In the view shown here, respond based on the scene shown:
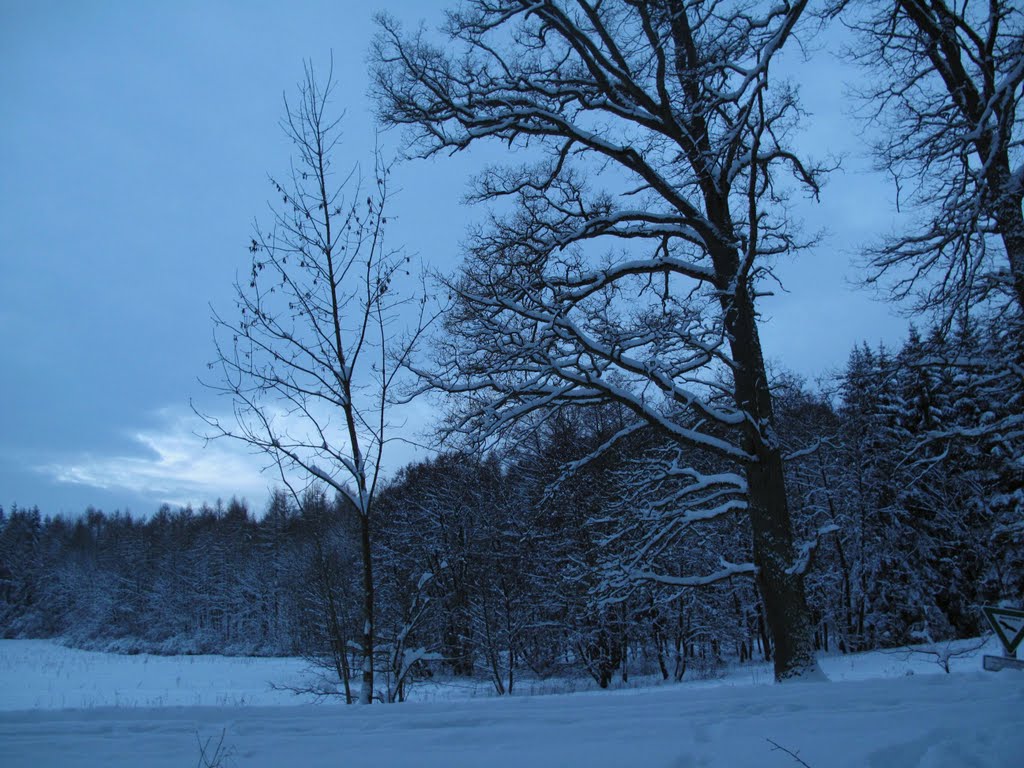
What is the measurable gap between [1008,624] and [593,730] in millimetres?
4704

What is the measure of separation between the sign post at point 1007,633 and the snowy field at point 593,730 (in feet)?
2.12

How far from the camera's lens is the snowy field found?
3.33 meters

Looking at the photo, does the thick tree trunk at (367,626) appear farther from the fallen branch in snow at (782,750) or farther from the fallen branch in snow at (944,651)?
the fallen branch in snow at (944,651)

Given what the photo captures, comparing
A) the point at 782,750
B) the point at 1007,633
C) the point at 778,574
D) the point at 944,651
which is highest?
the point at 778,574

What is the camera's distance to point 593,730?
12.7 ft

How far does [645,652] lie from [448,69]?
2470 centimetres

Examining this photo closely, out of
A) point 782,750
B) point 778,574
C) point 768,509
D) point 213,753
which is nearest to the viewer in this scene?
point 782,750

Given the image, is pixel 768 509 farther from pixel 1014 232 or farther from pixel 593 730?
pixel 593 730

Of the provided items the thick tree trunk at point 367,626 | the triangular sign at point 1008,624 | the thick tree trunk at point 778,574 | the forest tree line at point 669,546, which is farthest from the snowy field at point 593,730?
the forest tree line at point 669,546

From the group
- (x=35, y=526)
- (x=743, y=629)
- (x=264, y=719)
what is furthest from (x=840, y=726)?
(x=35, y=526)

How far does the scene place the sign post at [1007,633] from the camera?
5551 millimetres

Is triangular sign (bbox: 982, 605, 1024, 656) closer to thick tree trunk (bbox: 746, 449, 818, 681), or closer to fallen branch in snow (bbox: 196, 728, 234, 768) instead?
thick tree trunk (bbox: 746, 449, 818, 681)

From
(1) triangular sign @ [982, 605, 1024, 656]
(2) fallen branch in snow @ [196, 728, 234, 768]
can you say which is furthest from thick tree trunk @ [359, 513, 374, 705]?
(1) triangular sign @ [982, 605, 1024, 656]

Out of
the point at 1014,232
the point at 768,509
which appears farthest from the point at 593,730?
the point at 1014,232
